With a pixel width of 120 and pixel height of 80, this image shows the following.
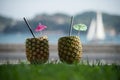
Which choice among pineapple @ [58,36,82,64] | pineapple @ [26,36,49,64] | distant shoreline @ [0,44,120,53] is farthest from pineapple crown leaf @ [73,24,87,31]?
distant shoreline @ [0,44,120,53]

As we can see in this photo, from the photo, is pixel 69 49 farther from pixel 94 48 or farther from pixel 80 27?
pixel 94 48

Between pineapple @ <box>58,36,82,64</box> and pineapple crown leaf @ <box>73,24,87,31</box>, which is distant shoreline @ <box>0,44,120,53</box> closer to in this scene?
pineapple crown leaf @ <box>73,24,87,31</box>

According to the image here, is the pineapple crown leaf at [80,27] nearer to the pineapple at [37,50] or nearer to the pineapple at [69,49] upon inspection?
the pineapple at [69,49]

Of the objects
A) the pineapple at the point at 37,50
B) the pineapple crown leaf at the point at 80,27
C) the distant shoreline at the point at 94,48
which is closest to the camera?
the pineapple at the point at 37,50

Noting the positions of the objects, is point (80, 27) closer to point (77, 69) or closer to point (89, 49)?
point (77, 69)

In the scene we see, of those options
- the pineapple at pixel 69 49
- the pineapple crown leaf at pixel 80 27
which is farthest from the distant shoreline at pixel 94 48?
the pineapple at pixel 69 49

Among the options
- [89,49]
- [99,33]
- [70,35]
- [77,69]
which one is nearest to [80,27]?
[70,35]

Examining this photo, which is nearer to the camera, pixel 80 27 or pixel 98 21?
pixel 80 27
